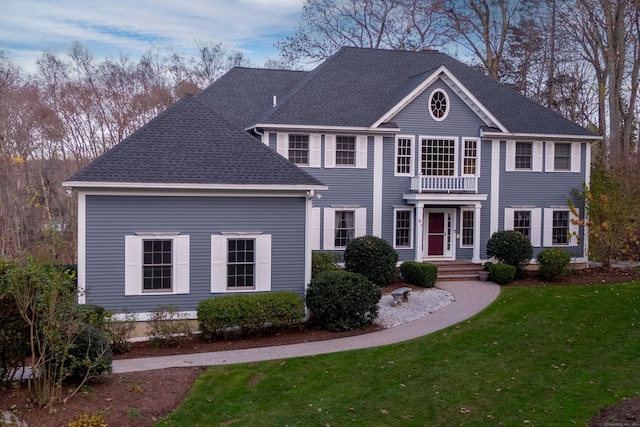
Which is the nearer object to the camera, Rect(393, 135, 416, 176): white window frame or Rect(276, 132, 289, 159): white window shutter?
Rect(276, 132, 289, 159): white window shutter

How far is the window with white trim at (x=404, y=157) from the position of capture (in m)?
22.0

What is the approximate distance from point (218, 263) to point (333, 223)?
6.88m

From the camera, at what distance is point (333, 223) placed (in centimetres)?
2125

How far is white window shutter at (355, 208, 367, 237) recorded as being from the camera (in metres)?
21.6

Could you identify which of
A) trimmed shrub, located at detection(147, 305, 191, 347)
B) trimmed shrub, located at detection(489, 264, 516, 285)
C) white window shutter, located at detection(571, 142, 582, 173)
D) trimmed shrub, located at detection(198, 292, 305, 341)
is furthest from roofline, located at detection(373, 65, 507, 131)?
trimmed shrub, located at detection(147, 305, 191, 347)

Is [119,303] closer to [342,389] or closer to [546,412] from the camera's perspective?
[342,389]

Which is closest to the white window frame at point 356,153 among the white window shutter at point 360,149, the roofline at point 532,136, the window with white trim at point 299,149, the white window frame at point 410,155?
the white window shutter at point 360,149

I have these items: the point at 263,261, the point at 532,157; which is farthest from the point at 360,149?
the point at 263,261

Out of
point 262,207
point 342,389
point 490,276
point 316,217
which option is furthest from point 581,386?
point 316,217

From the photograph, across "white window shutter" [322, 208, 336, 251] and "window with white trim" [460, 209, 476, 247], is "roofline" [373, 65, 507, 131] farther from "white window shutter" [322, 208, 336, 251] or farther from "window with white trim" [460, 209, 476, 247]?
"white window shutter" [322, 208, 336, 251]

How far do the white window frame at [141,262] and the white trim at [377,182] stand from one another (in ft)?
28.6

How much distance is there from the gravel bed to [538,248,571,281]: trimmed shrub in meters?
4.32

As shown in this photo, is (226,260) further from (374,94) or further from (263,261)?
(374,94)

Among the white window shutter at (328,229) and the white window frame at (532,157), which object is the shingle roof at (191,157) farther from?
the white window frame at (532,157)
